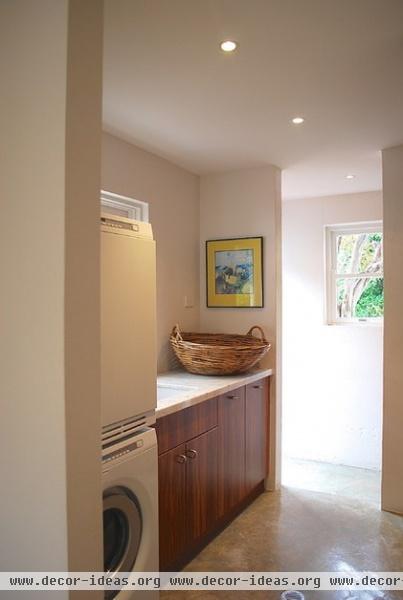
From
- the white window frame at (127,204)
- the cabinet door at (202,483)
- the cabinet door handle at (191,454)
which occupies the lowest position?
the cabinet door at (202,483)

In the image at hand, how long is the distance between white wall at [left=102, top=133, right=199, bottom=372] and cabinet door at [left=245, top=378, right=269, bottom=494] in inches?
24.4

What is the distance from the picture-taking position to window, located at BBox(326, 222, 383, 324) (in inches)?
161

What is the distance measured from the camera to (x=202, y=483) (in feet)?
8.02

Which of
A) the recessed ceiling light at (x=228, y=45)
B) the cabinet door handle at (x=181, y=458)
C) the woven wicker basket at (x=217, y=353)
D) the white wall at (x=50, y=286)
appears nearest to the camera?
the white wall at (x=50, y=286)

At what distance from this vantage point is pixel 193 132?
2.63m

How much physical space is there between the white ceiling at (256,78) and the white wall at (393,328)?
0.24 metres

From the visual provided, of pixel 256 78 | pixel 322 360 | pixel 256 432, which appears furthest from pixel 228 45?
pixel 322 360

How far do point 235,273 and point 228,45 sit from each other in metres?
1.85

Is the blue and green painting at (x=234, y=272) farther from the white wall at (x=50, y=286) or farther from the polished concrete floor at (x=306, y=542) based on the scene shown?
the white wall at (x=50, y=286)

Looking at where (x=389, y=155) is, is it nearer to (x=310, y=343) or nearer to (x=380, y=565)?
(x=310, y=343)

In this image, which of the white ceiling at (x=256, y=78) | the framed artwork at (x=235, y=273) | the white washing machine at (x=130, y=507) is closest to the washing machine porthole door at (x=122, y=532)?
the white washing machine at (x=130, y=507)

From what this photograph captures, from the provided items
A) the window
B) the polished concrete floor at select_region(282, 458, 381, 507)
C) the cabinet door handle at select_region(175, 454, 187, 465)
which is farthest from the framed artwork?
the polished concrete floor at select_region(282, 458, 381, 507)

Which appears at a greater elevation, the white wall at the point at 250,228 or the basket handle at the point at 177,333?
the white wall at the point at 250,228

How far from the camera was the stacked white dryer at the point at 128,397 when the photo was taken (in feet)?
4.99
